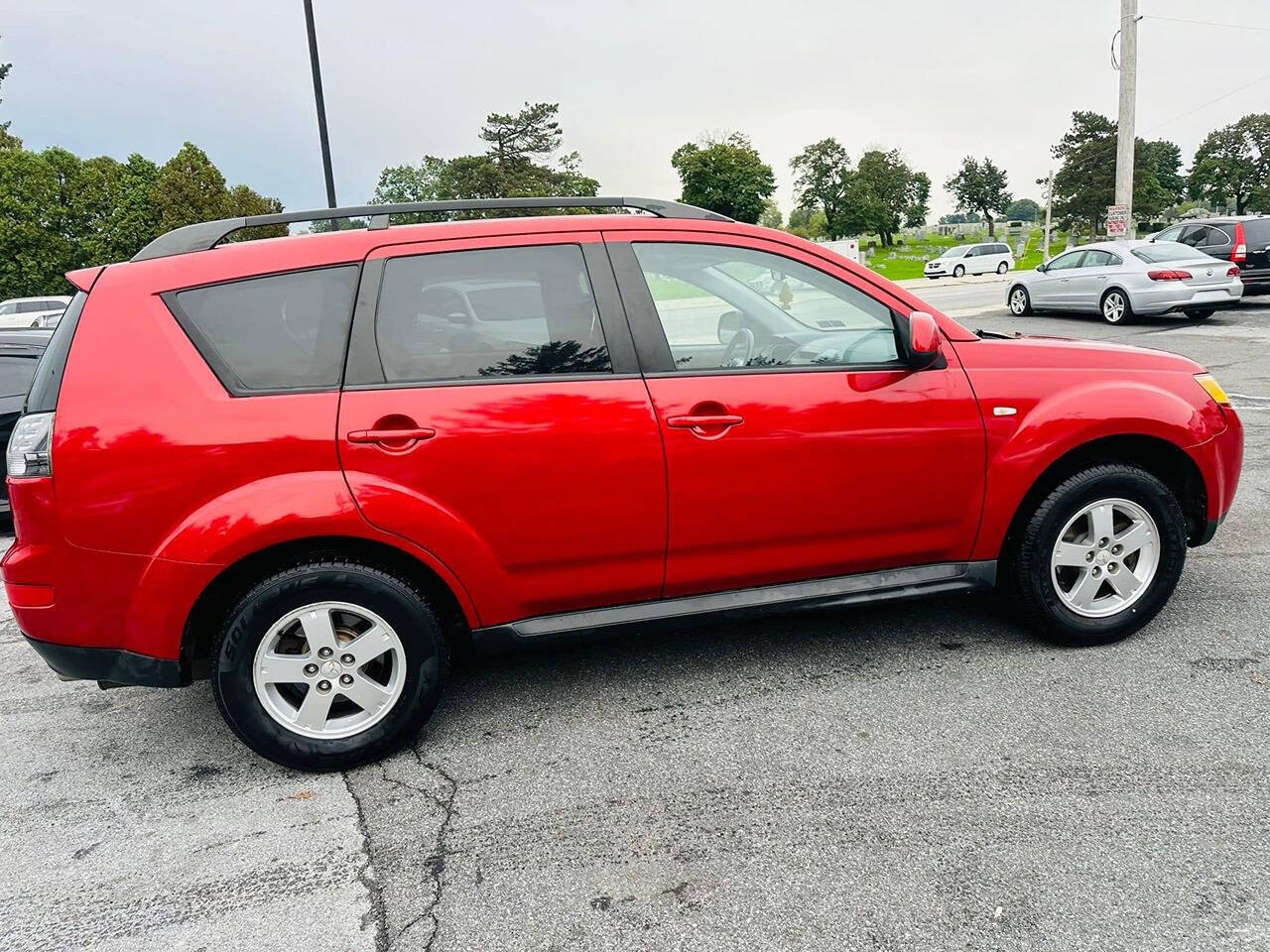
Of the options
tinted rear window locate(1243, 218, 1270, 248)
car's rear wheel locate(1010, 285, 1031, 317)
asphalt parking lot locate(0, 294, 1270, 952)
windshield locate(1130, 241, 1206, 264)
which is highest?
tinted rear window locate(1243, 218, 1270, 248)

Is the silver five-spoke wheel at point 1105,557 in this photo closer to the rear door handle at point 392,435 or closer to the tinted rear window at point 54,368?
the rear door handle at point 392,435

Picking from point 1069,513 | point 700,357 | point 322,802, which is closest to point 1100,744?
point 1069,513

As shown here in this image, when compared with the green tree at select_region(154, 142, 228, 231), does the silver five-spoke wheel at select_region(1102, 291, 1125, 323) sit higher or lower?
lower

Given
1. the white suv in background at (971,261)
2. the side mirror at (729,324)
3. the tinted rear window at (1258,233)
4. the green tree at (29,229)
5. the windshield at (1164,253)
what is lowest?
the side mirror at (729,324)

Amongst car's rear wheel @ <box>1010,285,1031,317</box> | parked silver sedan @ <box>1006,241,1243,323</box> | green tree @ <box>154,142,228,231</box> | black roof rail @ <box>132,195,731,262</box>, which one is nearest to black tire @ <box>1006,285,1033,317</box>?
car's rear wheel @ <box>1010,285,1031,317</box>

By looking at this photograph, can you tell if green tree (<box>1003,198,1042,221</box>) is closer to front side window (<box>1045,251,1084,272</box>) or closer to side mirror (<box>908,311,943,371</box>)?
front side window (<box>1045,251,1084,272</box>)

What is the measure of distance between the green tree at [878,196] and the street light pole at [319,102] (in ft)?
253

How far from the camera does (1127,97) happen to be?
1931cm

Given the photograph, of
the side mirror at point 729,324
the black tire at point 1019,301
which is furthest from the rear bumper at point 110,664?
the black tire at point 1019,301

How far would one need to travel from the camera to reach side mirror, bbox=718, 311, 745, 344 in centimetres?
330

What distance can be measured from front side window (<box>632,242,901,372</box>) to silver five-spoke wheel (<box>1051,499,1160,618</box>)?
1.06 meters

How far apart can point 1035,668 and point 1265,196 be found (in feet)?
309

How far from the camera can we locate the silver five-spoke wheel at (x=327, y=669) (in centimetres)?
289

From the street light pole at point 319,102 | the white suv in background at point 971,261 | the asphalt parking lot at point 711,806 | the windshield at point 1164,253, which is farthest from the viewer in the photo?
the white suv in background at point 971,261
